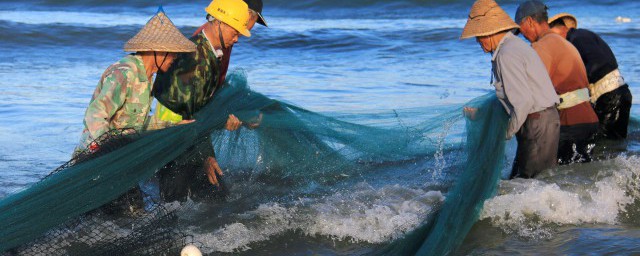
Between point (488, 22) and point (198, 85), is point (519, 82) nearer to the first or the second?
point (488, 22)

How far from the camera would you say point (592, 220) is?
5773 millimetres

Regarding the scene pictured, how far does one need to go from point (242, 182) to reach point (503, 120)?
5.75 feet

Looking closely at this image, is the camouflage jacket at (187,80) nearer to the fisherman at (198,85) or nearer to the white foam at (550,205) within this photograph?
the fisherman at (198,85)

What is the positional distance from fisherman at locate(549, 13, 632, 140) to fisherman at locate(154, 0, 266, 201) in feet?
10.8

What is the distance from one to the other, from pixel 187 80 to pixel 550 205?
2.52 metres

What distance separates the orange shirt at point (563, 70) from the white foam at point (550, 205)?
18.9 inches

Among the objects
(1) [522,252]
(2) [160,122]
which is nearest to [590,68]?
(1) [522,252]

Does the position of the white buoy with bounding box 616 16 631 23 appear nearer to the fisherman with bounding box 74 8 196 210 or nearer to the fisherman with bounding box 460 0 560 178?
the fisherman with bounding box 460 0 560 178

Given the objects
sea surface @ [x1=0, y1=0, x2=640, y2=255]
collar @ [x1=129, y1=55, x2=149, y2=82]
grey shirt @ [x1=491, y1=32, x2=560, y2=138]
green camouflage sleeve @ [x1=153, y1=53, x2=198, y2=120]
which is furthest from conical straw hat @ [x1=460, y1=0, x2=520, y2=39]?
collar @ [x1=129, y1=55, x2=149, y2=82]

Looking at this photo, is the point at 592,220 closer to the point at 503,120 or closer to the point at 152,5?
the point at 503,120

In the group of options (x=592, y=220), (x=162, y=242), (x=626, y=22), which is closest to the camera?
(x=162, y=242)

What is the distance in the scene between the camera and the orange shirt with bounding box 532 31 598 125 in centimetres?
623

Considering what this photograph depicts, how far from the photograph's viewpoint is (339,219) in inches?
220

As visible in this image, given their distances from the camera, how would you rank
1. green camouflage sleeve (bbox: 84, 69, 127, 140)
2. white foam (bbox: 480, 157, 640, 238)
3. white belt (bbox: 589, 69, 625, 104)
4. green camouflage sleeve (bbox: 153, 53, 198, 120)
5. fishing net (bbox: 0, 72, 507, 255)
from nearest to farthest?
fishing net (bbox: 0, 72, 507, 255)
green camouflage sleeve (bbox: 84, 69, 127, 140)
green camouflage sleeve (bbox: 153, 53, 198, 120)
white foam (bbox: 480, 157, 640, 238)
white belt (bbox: 589, 69, 625, 104)
